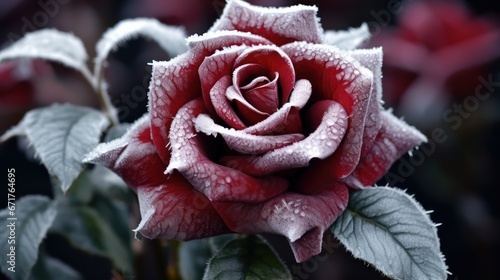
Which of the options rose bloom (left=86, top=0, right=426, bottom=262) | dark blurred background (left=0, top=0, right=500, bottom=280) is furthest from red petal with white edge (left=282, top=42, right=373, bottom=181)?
dark blurred background (left=0, top=0, right=500, bottom=280)

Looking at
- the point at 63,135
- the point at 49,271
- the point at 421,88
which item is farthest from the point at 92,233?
the point at 421,88

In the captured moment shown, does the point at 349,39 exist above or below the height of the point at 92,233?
above

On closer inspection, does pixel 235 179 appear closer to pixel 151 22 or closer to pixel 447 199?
pixel 151 22

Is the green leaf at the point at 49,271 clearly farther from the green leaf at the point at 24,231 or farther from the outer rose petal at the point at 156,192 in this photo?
the outer rose petal at the point at 156,192

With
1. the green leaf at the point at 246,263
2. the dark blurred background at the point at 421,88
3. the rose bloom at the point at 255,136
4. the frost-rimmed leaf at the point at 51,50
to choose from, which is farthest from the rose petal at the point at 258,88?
the dark blurred background at the point at 421,88

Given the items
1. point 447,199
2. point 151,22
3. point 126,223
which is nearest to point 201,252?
point 126,223

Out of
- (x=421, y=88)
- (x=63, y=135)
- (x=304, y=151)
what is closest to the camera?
(x=304, y=151)

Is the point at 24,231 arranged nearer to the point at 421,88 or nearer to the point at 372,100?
the point at 372,100

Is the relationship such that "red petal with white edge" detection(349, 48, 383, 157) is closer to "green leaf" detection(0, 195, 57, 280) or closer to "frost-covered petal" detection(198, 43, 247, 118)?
"frost-covered petal" detection(198, 43, 247, 118)
